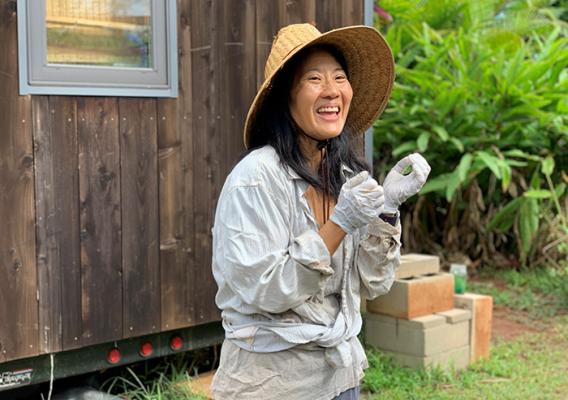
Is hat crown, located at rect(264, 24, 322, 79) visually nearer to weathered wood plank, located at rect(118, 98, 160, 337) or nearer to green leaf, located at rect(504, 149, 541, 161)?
weathered wood plank, located at rect(118, 98, 160, 337)

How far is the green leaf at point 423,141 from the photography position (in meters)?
7.38

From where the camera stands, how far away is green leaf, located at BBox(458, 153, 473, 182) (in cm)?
726

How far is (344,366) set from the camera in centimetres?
229

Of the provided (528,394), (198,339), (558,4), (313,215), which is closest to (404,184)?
(313,215)

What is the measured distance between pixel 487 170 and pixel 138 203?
4996 mm

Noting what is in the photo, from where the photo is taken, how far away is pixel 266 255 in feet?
6.79

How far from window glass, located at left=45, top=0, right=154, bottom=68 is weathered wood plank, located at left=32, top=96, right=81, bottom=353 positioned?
0.23 m

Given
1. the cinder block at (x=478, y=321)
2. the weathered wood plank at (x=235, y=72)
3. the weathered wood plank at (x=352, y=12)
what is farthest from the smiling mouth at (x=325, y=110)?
the cinder block at (x=478, y=321)

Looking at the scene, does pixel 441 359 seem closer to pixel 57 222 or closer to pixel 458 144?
pixel 57 222

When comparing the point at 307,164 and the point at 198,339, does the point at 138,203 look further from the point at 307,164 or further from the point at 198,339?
the point at 307,164

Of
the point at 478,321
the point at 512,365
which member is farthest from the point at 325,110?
the point at 512,365

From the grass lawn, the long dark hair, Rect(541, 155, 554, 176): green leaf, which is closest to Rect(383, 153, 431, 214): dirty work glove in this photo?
the long dark hair

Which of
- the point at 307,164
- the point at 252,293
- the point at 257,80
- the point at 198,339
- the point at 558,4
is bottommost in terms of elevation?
the point at 198,339

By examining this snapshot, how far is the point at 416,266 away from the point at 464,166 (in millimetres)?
2305
